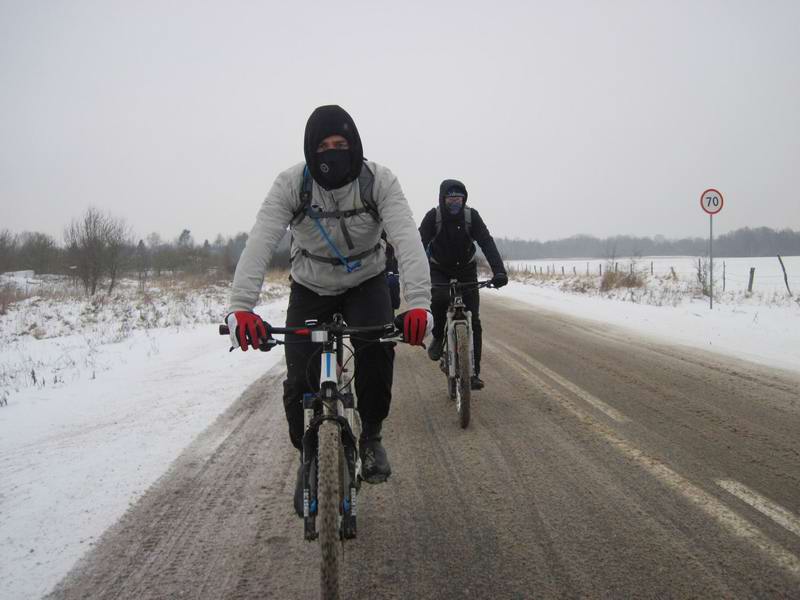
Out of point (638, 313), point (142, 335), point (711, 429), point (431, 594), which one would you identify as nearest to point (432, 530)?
point (431, 594)

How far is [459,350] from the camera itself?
189 inches

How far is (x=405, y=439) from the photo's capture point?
4.27 metres

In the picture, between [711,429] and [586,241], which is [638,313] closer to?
[711,429]

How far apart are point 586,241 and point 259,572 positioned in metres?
198

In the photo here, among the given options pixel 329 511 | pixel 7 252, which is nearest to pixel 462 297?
pixel 329 511

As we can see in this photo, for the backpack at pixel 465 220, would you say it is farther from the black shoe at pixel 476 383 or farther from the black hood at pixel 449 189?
the black shoe at pixel 476 383

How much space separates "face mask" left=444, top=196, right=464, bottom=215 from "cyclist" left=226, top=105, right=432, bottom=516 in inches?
107

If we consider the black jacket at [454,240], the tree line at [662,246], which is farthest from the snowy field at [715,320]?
the tree line at [662,246]

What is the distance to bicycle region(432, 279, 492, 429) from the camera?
4.52 metres

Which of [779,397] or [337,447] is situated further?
[779,397]

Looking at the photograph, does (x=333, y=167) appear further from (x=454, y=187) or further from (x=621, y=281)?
(x=621, y=281)

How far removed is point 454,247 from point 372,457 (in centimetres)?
331

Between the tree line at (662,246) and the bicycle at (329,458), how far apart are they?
56.5 metres

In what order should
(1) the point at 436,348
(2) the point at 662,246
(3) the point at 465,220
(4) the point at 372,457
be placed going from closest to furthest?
(4) the point at 372,457, (3) the point at 465,220, (1) the point at 436,348, (2) the point at 662,246
